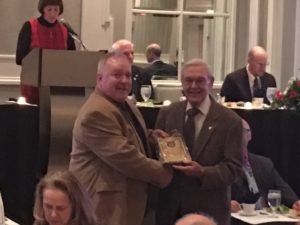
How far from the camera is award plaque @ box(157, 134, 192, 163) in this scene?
4008 mm

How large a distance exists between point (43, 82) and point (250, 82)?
2986 millimetres

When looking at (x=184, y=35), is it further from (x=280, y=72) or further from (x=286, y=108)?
(x=286, y=108)

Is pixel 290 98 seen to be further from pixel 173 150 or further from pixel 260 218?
pixel 173 150

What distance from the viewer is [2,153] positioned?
6.32 metres

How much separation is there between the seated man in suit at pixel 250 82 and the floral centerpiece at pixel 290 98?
86 cm

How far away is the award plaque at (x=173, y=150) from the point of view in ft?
13.1

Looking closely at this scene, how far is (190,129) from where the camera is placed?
4172 millimetres

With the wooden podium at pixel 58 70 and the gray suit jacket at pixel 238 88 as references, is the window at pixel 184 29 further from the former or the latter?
the wooden podium at pixel 58 70

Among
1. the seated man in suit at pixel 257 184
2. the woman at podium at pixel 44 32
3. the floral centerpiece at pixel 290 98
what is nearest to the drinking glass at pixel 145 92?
the woman at podium at pixel 44 32

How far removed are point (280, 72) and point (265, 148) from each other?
361 cm

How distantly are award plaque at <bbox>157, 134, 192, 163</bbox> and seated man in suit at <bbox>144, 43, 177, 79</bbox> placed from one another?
17.5ft

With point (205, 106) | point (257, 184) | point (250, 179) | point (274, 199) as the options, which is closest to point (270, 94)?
point (257, 184)

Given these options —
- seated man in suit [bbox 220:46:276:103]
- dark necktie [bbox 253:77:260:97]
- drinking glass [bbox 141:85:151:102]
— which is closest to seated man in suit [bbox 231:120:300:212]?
drinking glass [bbox 141:85:151:102]

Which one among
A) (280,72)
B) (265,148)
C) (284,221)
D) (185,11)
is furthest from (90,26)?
(284,221)
